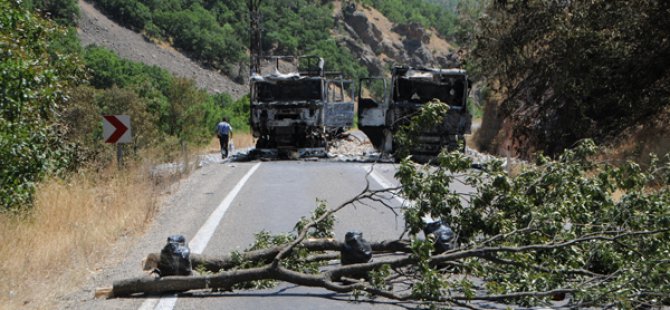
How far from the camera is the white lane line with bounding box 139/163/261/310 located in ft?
24.8

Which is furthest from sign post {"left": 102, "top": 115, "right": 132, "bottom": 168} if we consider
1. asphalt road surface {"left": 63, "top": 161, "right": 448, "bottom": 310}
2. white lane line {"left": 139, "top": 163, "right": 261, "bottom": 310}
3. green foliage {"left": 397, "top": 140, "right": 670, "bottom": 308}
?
green foliage {"left": 397, "top": 140, "right": 670, "bottom": 308}

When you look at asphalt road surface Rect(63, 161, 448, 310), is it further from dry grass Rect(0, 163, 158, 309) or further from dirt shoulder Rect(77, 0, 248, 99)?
dirt shoulder Rect(77, 0, 248, 99)

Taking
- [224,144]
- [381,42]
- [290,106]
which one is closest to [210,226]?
[290,106]

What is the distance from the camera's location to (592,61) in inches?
878

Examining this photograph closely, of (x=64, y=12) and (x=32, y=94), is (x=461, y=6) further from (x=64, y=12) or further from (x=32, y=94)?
(x=64, y=12)

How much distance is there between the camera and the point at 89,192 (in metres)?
15.1

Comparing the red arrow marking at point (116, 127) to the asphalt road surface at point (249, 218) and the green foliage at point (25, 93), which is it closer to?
the asphalt road surface at point (249, 218)

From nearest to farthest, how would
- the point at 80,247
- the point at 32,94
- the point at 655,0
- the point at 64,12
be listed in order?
1. the point at 80,247
2. the point at 32,94
3. the point at 655,0
4. the point at 64,12

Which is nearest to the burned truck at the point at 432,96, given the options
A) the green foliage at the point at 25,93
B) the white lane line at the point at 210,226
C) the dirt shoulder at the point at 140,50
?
the white lane line at the point at 210,226

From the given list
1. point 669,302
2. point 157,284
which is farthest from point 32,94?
point 669,302

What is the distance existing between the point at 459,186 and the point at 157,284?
39.1 feet

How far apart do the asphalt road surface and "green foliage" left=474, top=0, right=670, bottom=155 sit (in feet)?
16.4

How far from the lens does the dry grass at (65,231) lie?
8.59 m

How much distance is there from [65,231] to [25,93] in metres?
2.03
